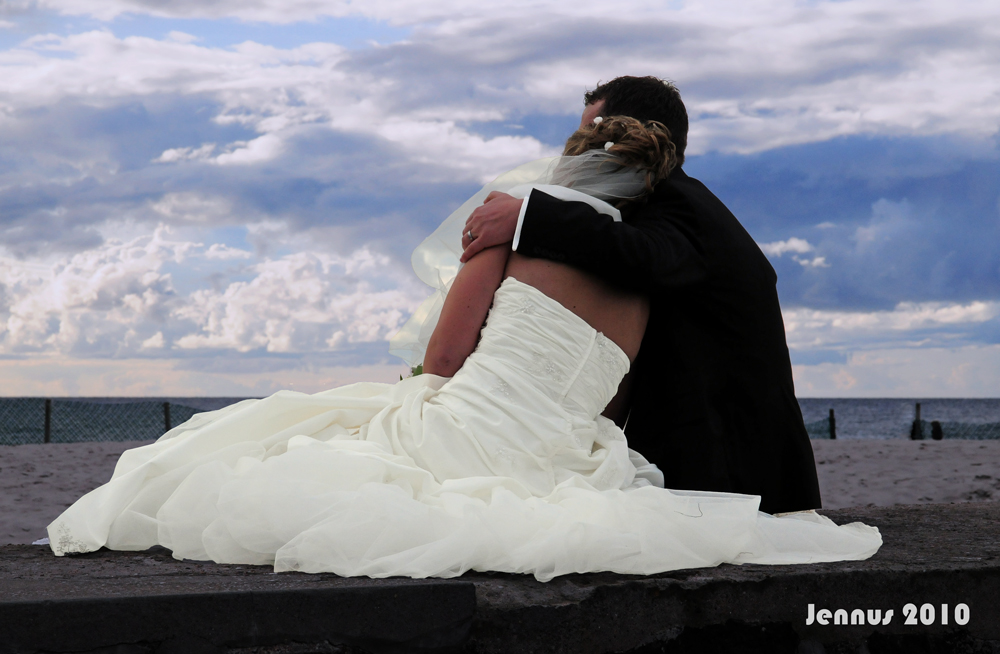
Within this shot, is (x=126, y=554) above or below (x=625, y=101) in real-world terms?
below

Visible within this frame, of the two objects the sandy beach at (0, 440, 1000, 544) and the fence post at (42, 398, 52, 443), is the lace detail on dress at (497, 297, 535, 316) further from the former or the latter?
the fence post at (42, 398, 52, 443)

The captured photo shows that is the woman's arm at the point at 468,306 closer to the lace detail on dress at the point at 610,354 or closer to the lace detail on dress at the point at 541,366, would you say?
the lace detail on dress at the point at 541,366

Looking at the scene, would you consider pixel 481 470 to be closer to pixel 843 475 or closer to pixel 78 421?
pixel 843 475

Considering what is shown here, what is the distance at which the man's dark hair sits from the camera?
280 cm

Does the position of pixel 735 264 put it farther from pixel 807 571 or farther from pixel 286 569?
pixel 286 569

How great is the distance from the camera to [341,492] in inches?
77.6

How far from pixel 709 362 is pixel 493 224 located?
2.97ft

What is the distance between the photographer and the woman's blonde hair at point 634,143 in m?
2.56

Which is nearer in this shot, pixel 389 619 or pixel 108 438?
pixel 389 619

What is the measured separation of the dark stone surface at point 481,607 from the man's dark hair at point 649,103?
1.54 metres

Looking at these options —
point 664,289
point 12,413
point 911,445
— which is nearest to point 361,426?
point 664,289

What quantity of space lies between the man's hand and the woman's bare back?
0.08 metres

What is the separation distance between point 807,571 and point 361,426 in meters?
1.35

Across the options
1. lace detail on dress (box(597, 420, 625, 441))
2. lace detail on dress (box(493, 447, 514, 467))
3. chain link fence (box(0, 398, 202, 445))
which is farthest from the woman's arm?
chain link fence (box(0, 398, 202, 445))
